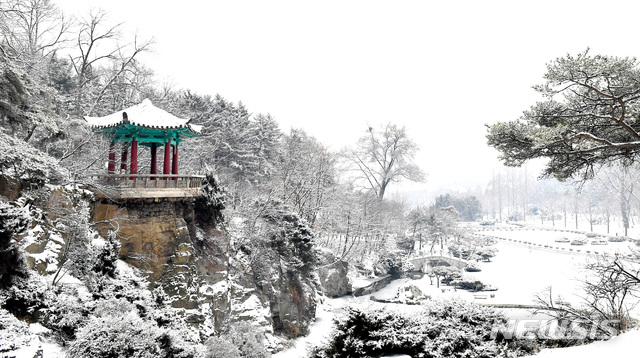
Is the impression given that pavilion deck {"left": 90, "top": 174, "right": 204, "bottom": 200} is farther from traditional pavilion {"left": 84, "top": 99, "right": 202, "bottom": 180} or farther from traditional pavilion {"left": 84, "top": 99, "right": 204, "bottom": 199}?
traditional pavilion {"left": 84, "top": 99, "right": 202, "bottom": 180}

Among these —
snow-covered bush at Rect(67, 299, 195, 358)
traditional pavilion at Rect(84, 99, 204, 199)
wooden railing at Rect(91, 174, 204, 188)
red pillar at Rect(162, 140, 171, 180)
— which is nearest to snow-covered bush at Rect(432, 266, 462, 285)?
traditional pavilion at Rect(84, 99, 204, 199)

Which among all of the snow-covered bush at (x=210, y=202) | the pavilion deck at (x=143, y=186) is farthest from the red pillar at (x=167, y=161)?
the snow-covered bush at (x=210, y=202)

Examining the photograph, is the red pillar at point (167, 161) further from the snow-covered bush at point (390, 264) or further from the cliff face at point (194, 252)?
the snow-covered bush at point (390, 264)

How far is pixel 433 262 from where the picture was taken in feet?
126

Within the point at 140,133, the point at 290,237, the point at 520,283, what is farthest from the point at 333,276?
the point at 520,283

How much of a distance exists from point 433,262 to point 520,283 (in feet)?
34.7

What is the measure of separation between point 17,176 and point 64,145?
591 centimetres

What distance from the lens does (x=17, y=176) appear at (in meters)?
8.23

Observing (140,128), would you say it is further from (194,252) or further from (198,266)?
(198,266)

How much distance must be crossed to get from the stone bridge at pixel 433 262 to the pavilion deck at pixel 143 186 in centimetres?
2901

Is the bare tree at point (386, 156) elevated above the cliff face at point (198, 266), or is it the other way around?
the bare tree at point (386, 156)

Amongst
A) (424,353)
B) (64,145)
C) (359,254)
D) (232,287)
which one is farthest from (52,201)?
(359,254)

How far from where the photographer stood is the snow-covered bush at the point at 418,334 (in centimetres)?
694

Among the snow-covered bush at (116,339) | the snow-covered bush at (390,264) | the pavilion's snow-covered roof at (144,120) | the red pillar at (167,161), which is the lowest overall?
the snow-covered bush at (390,264)
